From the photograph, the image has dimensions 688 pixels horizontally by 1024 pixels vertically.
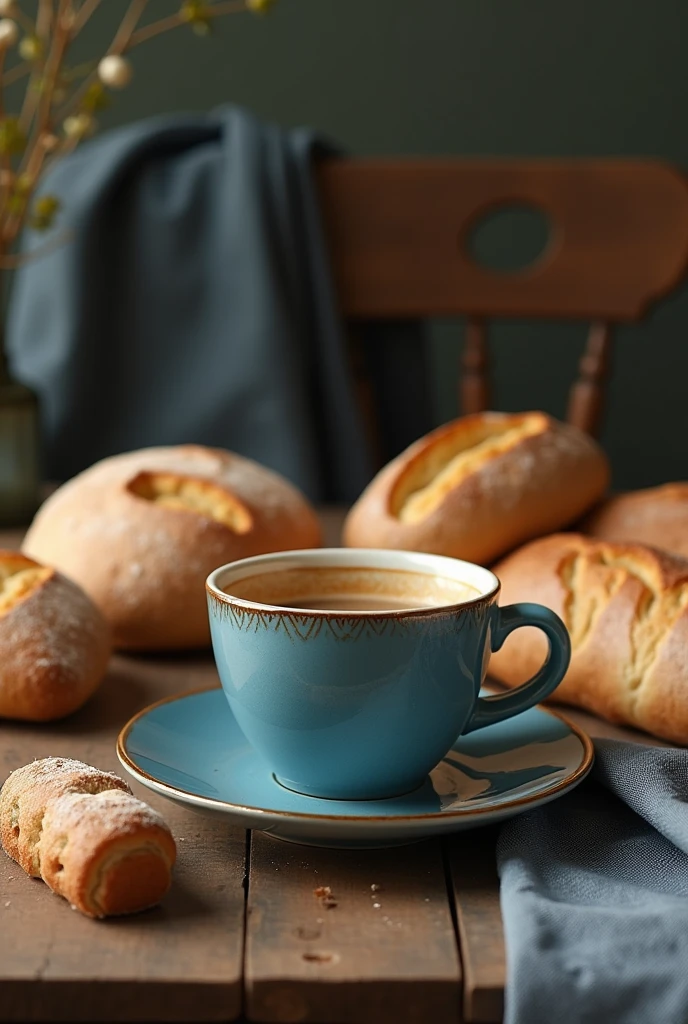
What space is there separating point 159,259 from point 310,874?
133 centimetres

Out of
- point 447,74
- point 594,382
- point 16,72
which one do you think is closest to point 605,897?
point 16,72

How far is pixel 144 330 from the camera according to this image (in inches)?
70.4

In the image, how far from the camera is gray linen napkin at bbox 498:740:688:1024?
0.51 m

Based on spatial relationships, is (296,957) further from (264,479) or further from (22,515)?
(22,515)

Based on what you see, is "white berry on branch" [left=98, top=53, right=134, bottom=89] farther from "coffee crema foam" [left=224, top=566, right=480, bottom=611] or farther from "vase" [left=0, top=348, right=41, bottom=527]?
"coffee crema foam" [left=224, top=566, right=480, bottom=611]

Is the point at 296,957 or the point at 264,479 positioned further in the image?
the point at 264,479

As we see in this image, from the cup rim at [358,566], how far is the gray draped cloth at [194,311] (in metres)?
1.01

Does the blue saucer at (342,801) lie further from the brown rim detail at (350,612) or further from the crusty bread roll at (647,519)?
the crusty bread roll at (647,519)

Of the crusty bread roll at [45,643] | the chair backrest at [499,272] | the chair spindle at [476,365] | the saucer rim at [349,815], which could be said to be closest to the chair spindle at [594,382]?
the chair backrest at [499,272]

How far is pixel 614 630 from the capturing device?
2.68ft

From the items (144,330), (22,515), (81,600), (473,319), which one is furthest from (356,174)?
(81,600)

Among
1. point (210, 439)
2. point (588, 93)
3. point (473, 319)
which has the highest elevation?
point (588, 93)

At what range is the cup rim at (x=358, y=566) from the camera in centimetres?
61

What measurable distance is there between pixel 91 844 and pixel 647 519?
1.96 ft
